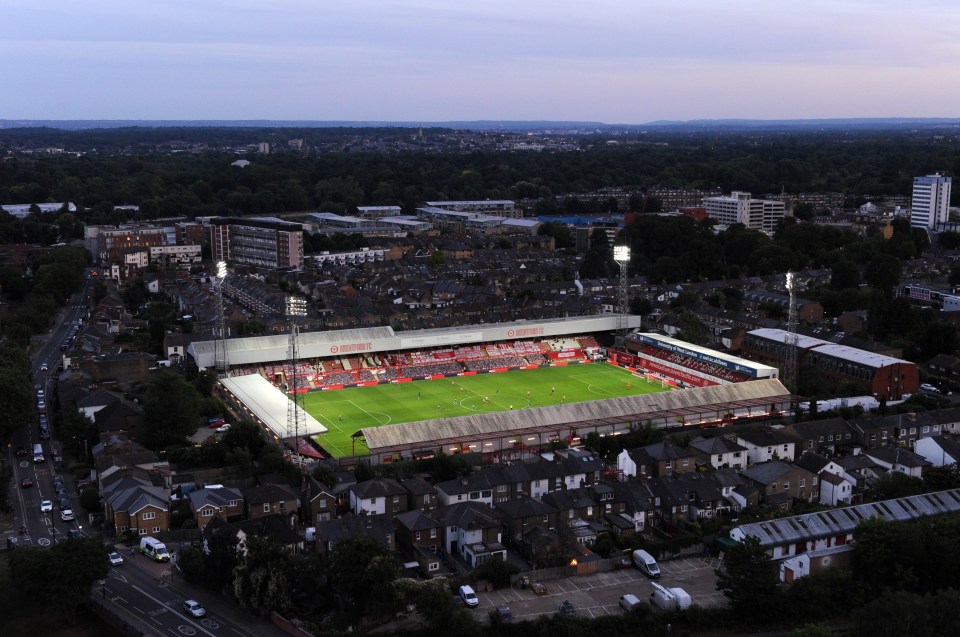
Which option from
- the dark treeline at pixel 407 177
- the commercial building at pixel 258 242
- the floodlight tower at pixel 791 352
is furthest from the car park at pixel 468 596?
the dark treeline at pixel 407 177

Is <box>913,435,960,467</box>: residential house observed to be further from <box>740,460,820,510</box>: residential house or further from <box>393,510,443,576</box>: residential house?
<box>393,510,443,576</box>: residential house

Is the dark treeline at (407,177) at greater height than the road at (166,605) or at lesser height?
greater

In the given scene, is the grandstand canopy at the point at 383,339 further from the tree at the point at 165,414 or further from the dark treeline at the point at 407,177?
the dark treeline at the point at 407,177

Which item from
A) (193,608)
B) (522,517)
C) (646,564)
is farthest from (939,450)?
(193,608)

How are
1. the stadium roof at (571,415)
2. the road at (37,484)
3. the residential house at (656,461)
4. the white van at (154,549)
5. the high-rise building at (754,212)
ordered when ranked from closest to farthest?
the white van at (154,549)
the road at (37,484)
the residential house at (656,461)
the stadium roof at (571,415)
the high-rise building at (754,212)

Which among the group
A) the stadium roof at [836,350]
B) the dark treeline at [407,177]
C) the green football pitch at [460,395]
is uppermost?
the dark treeline at [407,177]

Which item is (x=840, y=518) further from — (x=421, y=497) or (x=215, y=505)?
(x=215, y=505)

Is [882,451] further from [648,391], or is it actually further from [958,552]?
[648,391]
